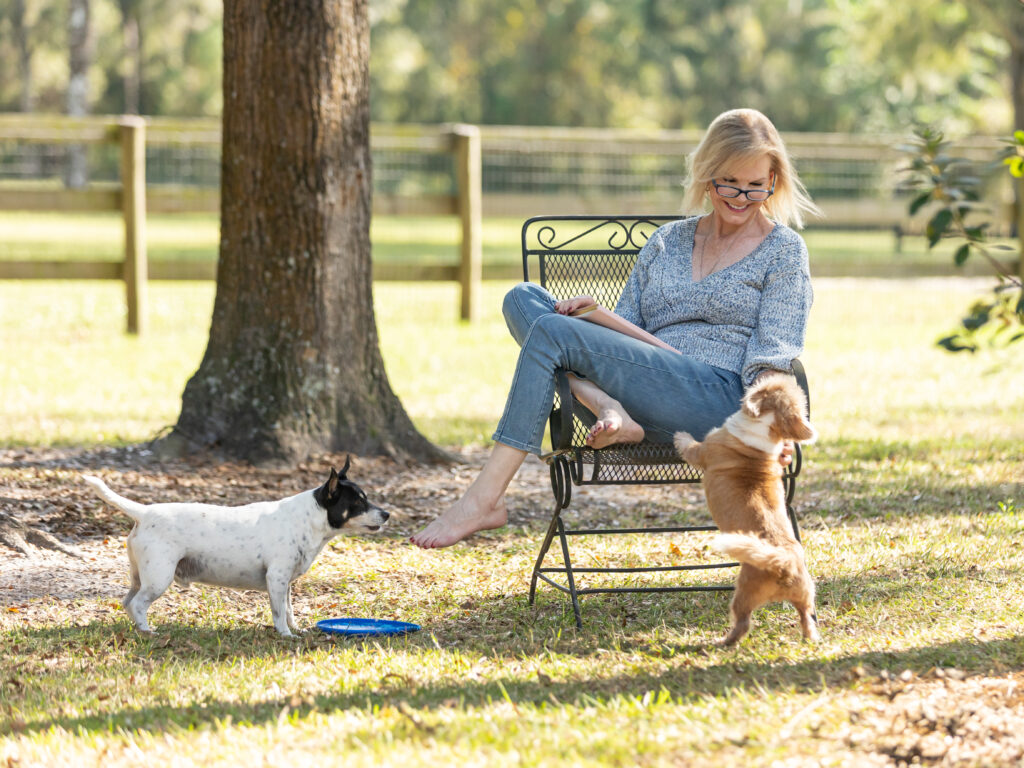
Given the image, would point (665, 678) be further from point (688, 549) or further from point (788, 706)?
point (688, 549)

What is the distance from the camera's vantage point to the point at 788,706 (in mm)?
2904

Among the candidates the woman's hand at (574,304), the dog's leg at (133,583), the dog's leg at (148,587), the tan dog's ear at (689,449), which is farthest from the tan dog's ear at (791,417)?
the dog's leg at (133,583)

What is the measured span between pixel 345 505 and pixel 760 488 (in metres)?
1.23

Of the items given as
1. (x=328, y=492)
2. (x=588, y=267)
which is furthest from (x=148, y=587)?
(x=588, y=267)

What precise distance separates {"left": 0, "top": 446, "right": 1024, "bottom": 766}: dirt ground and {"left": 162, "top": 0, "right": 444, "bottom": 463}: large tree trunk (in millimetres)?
228

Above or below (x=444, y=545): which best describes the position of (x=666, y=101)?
above

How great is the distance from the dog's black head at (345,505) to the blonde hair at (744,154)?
1463mm

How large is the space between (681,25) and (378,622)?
4448 centimetres

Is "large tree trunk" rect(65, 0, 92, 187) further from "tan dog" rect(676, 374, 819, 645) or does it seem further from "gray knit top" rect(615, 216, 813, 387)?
"tan dog" rect(676, 374, 819, 645)

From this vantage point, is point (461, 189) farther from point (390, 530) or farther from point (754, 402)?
point (754, 402)

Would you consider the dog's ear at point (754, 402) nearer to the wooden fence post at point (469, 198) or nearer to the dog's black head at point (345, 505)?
the dog's black head at point (345, 505)

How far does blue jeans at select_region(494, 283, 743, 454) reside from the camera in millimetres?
3707

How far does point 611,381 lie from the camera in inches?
148

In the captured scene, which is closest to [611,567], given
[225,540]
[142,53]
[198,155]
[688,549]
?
[688,549]
